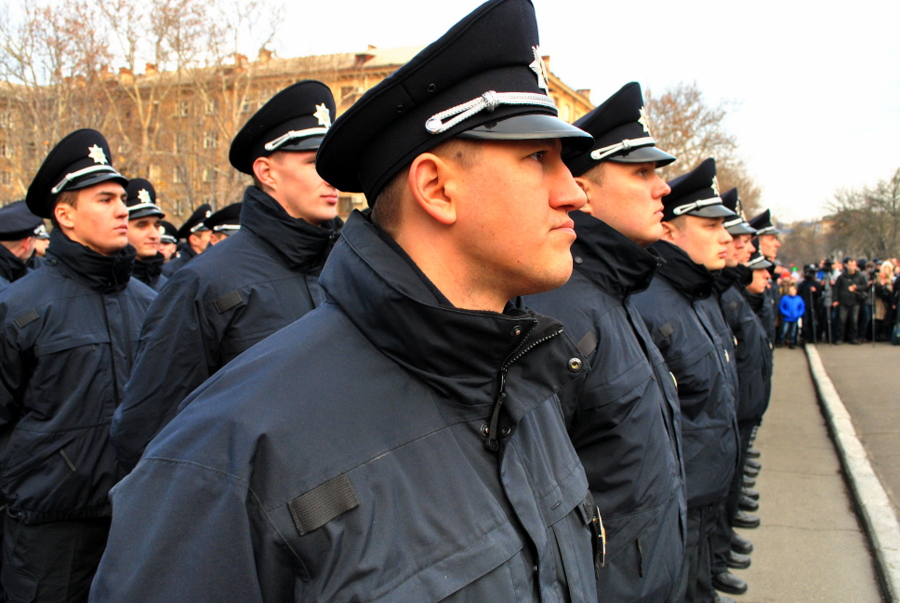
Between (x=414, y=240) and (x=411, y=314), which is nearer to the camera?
(x=411, y=314)

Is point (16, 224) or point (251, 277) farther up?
point (16, 224)

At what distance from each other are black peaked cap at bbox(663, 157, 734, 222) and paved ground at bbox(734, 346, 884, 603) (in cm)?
272

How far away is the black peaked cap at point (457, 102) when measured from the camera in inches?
58.2

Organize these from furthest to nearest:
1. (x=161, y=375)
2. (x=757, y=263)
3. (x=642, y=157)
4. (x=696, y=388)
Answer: (x=757, y=263)
(x=696, y=388)
(x=642, y=157)
(x=161, y=375)

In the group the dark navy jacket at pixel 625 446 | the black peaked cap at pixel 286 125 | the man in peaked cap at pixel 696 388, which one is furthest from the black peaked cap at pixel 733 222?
the black peaked cap at pixel 286 125

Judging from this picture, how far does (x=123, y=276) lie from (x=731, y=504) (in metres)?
4.68

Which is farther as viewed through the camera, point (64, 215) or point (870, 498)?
point (870, 498)

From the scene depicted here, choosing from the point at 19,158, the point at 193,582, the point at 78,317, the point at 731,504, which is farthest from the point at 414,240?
the point at 19,158

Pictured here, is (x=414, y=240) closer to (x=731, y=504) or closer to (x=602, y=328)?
(x=602, y=328)

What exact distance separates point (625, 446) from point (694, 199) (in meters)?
2.94

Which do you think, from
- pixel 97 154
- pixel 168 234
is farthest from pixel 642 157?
pixel 168 234

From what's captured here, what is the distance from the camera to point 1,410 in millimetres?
3479

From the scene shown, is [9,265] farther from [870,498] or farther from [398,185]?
[870,498]

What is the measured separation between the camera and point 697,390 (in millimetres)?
3756
